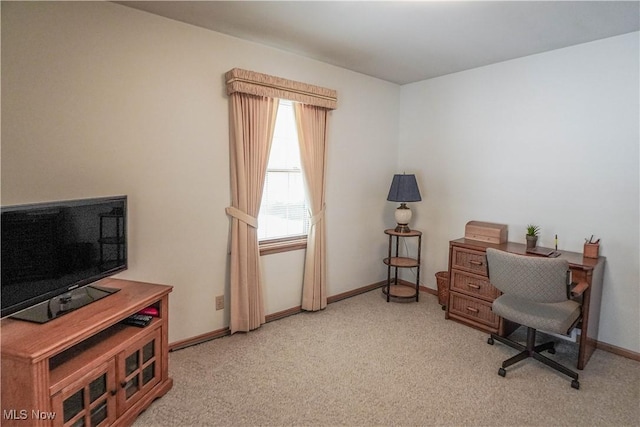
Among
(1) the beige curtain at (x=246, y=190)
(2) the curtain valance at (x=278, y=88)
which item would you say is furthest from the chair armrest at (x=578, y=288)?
(2) the curtain valance at (x=278, y=88)

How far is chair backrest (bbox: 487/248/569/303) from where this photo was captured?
220cm

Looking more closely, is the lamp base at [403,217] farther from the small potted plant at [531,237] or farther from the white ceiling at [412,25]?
the white ceiling at [412,25]

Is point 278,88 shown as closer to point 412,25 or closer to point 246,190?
point 246,190

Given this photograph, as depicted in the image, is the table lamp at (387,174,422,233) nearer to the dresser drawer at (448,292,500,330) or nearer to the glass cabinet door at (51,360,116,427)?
the dresser drawer at (448,292,500,330)

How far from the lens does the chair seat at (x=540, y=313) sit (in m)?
2.30

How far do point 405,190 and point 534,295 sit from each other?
1666 mm

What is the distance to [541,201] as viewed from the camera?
3170 millimetres

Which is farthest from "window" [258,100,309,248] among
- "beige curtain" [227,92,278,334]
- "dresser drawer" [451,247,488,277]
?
"dresser drawer" [451,247,488,277]

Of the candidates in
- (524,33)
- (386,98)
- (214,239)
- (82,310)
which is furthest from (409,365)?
(386,98)

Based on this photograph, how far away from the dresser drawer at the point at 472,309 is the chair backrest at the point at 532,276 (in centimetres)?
74

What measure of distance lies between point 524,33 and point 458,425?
2796 millimetres

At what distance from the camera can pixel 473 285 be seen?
3168 mm

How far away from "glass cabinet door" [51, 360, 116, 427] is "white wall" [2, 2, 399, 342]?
0.84m

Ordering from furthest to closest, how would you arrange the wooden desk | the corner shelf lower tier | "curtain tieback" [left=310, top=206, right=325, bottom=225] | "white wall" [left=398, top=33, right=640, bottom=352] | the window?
1. the corner shelf lower tier
2. "curtain tieback" [left=310, top=206, right=325, bottom=225]
3. the window
4. "white wall" [left=398, top=33, right=640, bottom=352]
5. the wooden desk
